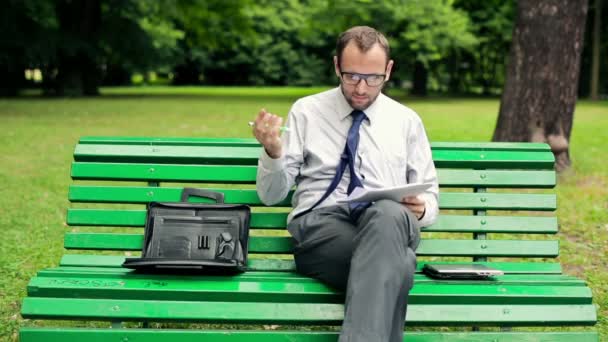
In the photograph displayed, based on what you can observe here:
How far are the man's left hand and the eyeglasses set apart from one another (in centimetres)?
49

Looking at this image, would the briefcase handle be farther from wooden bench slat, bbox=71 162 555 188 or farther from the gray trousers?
the gray trousers

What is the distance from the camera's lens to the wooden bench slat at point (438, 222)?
4109 mm

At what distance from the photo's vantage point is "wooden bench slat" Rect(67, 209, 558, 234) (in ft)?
13.5

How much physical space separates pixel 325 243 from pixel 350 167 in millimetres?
369

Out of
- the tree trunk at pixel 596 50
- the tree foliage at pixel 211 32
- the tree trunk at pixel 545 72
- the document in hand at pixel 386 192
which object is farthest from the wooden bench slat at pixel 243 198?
the tree trunk at pixel 596 50

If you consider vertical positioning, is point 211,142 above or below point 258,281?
above

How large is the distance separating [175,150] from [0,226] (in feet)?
11.4

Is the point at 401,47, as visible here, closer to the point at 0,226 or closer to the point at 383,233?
the point at 0,226

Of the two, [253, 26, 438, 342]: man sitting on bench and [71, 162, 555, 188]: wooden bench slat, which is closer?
[253, 26, 438, 342]: man sitting on bench

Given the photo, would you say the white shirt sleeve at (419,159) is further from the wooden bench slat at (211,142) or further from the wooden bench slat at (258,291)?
the wooden bench slat at (258,291)

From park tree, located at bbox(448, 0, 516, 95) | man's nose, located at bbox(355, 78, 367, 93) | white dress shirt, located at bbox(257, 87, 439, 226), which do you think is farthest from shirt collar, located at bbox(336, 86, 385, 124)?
park tree, located at bbox(448, 0, 516, 95)

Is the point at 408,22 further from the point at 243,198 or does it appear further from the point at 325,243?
the point at 325,243

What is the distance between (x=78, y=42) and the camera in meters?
30.4

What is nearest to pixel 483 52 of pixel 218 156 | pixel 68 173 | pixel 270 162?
pixel 68 173
